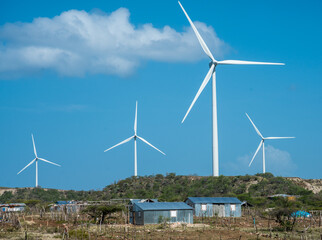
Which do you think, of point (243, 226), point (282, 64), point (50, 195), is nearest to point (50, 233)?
point (243, 226)

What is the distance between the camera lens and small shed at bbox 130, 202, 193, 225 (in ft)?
183

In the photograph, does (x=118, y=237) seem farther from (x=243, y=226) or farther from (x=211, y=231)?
(x=243, y=226)

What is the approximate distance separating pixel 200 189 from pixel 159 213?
37.2m

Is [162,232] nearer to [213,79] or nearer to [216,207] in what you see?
[216,207]

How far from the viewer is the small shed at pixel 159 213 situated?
183 feet

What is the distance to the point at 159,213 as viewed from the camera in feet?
185

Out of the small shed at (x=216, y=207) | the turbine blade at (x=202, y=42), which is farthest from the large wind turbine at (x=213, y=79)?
the small shed at (x=216, y=207)

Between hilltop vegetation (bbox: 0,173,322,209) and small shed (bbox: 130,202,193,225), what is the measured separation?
21.6 m

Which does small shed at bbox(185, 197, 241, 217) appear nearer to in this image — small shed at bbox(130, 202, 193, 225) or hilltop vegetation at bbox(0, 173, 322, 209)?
small shed at bbox(130, 202, 193, 225)

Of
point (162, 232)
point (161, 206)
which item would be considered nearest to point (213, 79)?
point (161, 206)

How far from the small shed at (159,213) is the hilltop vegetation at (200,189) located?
70.9ft

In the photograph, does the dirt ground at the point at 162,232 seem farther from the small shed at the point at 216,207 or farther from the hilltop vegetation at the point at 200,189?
the hilltop vegetation at the point at 200,189

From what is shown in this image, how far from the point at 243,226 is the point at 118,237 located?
16695 millimetres

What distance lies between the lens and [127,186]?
110m
